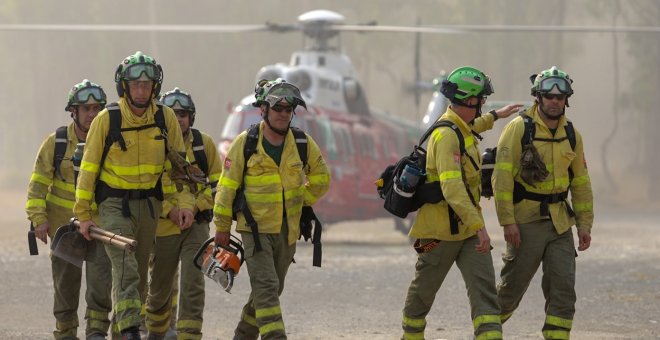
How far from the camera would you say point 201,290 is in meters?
10.1

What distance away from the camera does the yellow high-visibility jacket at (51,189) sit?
10156 mm

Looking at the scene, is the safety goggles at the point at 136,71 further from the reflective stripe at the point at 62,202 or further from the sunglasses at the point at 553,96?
the sunglasses at the point at 553,96

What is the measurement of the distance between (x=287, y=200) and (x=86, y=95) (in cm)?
190

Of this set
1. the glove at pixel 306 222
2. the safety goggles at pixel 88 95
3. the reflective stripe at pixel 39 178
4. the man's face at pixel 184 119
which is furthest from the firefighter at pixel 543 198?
the reflective stripe at pixel 39 178

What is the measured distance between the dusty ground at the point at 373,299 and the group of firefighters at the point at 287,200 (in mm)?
2719

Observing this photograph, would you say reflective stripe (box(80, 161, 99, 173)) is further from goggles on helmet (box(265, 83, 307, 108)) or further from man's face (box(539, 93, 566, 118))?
man's face (box(539, 93, 566, 118))

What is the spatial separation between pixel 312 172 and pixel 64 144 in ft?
6.49

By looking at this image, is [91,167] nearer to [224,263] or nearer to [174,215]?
[224,263]

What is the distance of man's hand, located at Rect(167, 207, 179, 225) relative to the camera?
10.0 meters

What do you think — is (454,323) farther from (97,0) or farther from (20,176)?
(97,0)

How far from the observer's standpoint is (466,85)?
8945mm

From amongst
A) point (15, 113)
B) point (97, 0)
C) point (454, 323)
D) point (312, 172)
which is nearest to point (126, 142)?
point (312, 172)

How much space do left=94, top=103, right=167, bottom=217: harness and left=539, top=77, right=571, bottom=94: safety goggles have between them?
2.46 m

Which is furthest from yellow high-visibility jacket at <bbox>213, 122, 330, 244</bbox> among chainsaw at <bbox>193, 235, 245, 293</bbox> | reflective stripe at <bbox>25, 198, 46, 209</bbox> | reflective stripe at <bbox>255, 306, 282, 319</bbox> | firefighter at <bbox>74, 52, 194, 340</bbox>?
reflective stripe at <bbox>25, 198, 46, 209</bbox>
